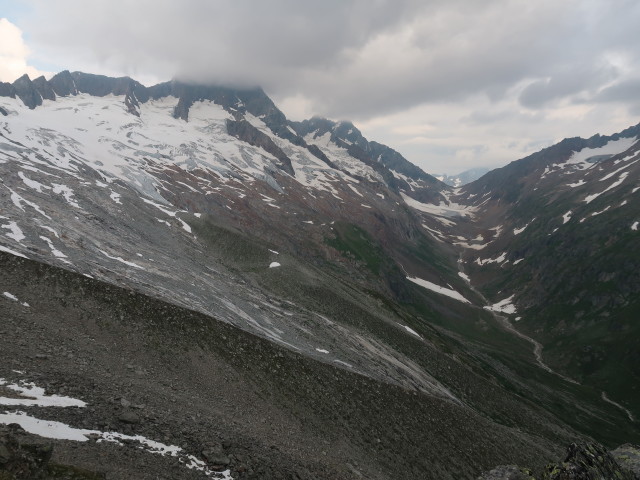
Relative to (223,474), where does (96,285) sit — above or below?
above

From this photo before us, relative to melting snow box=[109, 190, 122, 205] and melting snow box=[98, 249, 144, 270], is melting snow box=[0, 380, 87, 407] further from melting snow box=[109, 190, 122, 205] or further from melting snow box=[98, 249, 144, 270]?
melting snow box=[109, 190, 122, 205]

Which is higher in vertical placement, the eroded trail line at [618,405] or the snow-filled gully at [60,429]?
the snow-filled gully at [60,429]

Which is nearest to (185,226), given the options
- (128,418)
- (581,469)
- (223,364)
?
(223,364)

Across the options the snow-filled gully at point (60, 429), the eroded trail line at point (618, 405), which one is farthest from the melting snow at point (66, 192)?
the eroded trail line at point (618, 405)

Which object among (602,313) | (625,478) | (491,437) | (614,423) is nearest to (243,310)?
(491,437)

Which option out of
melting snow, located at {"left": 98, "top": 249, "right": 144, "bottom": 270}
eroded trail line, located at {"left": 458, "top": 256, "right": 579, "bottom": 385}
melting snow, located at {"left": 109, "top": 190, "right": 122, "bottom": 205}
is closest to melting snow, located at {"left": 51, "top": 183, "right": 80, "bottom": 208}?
melting snow, located at {"left": 109, "top": 190, "right": 122, "bottom": 205}

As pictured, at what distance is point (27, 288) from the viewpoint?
34156 mm

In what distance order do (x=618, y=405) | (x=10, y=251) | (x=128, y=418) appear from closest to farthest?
(x=128, y=418) → (x=10, y=251) → (x=618, y=405)

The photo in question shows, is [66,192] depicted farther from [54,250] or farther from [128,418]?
[128,418]

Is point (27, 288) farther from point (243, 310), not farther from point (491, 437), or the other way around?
point (491, 437)

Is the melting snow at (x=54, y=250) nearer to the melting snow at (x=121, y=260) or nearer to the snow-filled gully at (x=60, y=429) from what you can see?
the melting snow at (x=121, y=260)

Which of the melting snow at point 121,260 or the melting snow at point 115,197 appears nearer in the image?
the melting snow at point 121,260

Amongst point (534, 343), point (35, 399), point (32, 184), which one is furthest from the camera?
point (534, 343)

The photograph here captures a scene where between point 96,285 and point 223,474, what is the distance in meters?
26.3
